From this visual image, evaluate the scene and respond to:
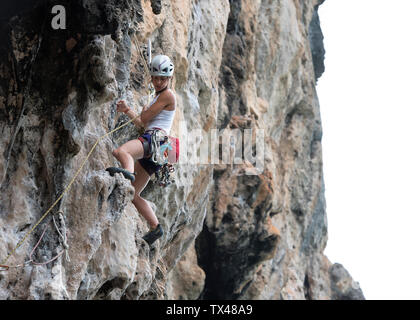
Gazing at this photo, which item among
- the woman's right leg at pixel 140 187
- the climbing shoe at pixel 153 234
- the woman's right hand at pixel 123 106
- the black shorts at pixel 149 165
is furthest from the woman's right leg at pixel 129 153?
the climbing shoe at pixel 153 234

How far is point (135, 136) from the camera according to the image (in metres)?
10.1

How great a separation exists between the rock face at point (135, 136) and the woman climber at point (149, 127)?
317 mm

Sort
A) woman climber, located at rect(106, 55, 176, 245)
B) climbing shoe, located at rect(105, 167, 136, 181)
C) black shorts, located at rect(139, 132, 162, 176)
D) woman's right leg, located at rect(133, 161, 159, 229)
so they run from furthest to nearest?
woman's right leg, located at rect(133, 161, 159, 229), black shorts, located at rect(139, 132, 162, 176), woman climber, located at rect(106, 55, 176, 245), climbing shoe, located at rect(105, 167, 136, 181)

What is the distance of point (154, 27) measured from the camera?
34.3ft

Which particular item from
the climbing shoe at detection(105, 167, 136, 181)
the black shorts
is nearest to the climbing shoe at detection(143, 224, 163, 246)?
the black shorts

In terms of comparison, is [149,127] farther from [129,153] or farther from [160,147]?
[129,153]

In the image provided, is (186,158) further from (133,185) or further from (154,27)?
(133,185)

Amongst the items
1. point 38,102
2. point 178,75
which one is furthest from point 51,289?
point 178,75

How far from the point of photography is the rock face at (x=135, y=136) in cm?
705

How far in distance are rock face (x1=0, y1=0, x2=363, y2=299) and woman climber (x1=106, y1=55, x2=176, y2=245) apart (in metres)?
0.32

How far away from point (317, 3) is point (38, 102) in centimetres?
2396

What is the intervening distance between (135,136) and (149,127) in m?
1.88

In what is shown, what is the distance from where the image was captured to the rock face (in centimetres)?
705

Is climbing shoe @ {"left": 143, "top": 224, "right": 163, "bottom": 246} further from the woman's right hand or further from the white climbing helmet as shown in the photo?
the white climbing helmet
